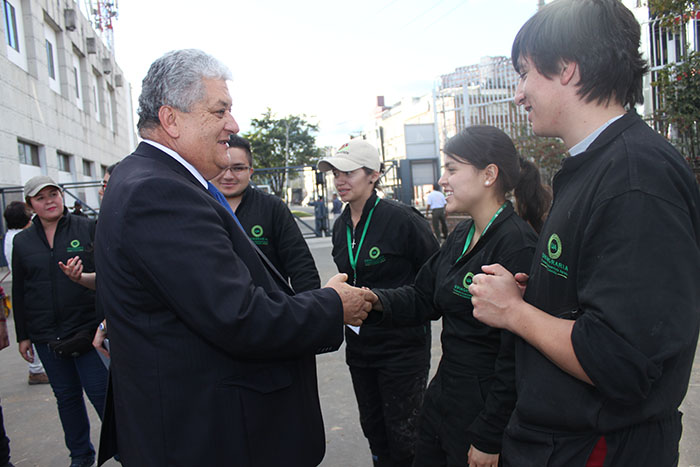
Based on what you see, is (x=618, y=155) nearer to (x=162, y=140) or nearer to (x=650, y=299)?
(x=650, y=299)

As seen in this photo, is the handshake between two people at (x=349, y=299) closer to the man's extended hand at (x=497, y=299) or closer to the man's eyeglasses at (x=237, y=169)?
the man's extended hand at (x=497, y=299)

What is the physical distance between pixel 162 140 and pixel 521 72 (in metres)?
1.28

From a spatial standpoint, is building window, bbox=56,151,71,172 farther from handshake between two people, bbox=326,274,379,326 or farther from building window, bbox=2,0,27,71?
handshake between two people, bbox=326,274,379,326

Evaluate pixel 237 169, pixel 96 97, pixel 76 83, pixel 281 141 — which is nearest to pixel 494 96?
pixel 237 169

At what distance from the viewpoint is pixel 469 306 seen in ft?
6.98

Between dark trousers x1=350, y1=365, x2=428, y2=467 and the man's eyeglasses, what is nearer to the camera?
dark trousers x1=350, y1=365, x2=428, y2=467

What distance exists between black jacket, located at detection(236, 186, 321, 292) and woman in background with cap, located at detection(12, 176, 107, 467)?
1.33m

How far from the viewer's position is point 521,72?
5.05ft

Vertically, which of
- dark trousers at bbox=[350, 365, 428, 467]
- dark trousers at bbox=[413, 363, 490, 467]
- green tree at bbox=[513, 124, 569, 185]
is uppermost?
green tree at bbox=[513, 124, 569, 185]

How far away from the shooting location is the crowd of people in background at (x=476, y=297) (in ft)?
3.85

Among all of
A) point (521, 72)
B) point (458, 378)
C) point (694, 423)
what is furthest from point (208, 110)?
point (694, 423)

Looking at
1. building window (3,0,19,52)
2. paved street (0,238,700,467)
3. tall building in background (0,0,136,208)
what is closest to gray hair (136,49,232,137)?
paved street (0,238,700,467)

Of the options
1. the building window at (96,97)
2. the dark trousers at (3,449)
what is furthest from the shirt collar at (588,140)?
the building window at (96,97)

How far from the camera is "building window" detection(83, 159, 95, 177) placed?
22.6 metres
